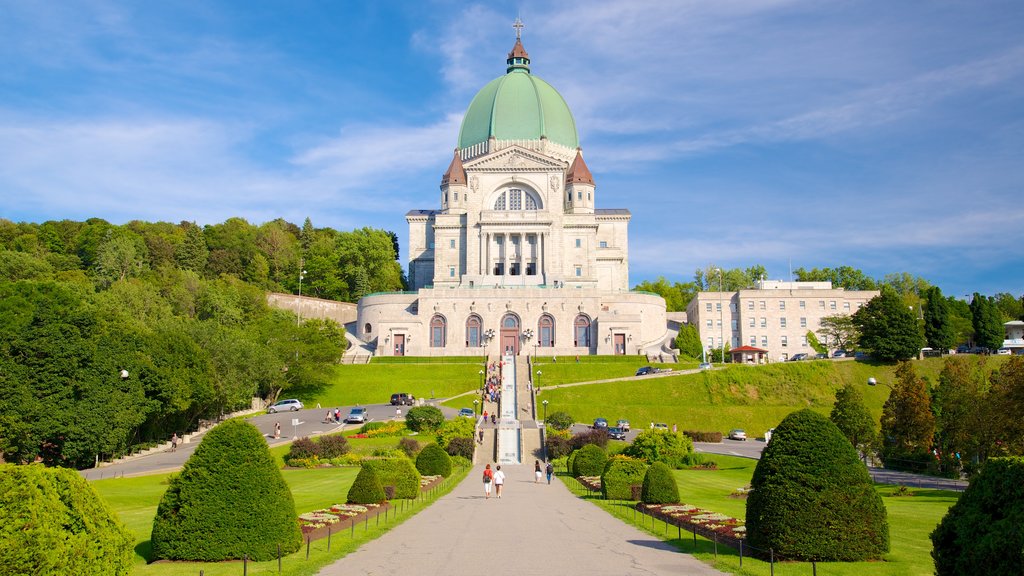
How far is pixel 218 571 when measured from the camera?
15.7 m

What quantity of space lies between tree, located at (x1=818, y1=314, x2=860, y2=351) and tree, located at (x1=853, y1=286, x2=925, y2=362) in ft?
32.6

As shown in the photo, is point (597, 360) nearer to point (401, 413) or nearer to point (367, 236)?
point (401, 413)

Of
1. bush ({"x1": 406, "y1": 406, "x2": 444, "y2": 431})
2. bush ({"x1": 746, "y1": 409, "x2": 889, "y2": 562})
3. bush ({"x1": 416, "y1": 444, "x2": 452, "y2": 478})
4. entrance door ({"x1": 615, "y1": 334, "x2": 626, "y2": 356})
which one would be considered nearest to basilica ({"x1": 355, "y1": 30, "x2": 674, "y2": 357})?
entrance door ({"x1": 615, "y1": 334, "x2": 626, "y2": 356})

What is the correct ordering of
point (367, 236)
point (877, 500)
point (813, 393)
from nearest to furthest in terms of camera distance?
point (877, 500)
point (813, 393)
point (367, 236)

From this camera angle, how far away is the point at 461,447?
149ft

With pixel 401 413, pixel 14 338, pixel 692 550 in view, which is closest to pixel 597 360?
pixel 401 413

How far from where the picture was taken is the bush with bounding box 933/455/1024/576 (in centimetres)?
1155

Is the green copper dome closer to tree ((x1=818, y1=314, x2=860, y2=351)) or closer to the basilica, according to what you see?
the basilica

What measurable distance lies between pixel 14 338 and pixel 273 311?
43200mm

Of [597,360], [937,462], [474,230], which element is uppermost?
[474,230]

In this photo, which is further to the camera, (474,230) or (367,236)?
(367,236)

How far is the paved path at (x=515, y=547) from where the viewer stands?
1627 cm

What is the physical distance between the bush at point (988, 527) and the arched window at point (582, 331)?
69.8 metres

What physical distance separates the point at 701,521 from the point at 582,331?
61.6 metres
